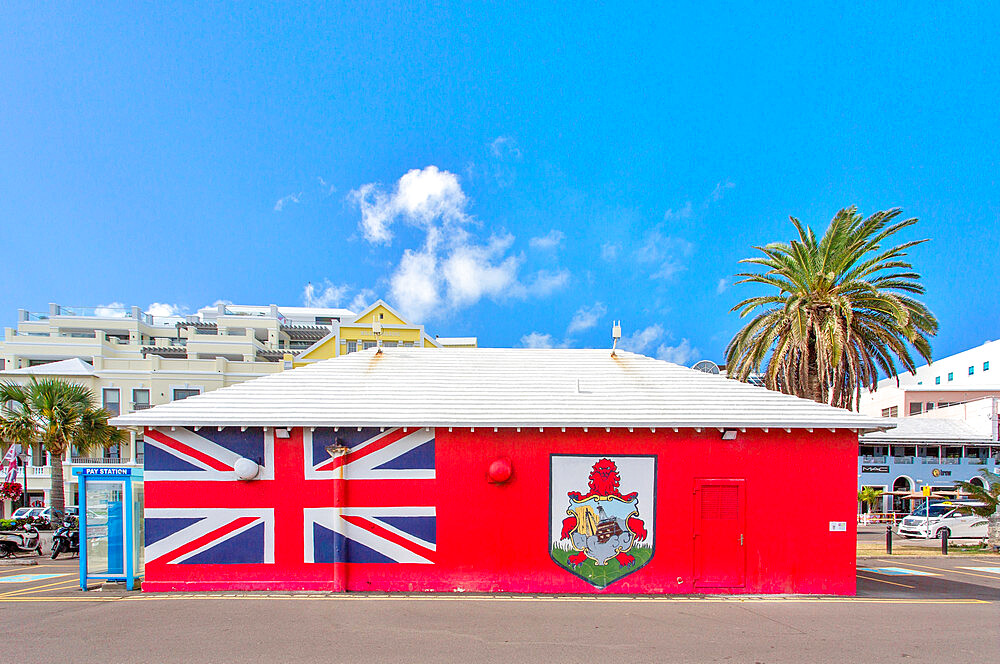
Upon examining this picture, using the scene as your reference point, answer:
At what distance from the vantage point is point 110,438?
25.0 m

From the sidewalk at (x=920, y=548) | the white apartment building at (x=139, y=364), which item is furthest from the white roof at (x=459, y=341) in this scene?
the sidewalk at (x=920, y=548)

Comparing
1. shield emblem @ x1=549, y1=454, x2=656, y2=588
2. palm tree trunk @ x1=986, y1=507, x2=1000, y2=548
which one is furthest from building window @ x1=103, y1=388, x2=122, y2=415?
palm tree trunk @ x1=986, y1=507, x2=1000, y2=548

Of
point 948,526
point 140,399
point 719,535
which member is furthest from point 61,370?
point 948,526

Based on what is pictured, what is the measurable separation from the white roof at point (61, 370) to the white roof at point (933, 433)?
51.7 metres

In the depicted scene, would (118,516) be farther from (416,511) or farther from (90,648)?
(416,511)

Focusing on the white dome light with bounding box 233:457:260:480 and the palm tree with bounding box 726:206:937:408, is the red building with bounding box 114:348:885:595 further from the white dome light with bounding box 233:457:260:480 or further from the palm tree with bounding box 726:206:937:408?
the palm tree with bounding box 726:206:937:408

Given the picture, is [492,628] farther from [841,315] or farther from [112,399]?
[112,399]

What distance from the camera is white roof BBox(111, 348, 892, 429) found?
10680 millimetres

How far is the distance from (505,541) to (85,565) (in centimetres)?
868

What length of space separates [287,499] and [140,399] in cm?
2810

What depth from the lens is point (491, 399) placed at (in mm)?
11453

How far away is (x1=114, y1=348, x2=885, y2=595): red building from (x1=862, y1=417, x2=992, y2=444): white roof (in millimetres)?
32437

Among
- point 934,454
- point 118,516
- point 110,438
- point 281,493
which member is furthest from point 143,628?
point 934,454

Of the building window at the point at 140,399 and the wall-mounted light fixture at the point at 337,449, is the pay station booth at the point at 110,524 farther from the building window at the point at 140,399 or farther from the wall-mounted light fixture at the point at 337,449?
the building window at the point at 140,399
